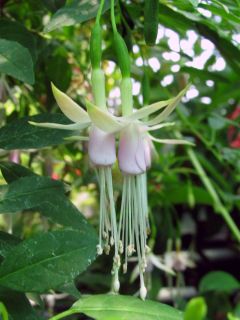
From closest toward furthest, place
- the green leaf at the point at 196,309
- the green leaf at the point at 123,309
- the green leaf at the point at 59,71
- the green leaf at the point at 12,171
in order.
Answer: the green leaf at the point at 196,309, the green leaf at the point at 123,309, the green leaf at the point at 12,171, the green leaf at the point at 59,71

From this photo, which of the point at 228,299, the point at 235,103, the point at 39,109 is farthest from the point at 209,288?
the point at 39,109

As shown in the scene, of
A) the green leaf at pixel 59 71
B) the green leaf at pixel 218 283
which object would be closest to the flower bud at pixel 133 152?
the green leaf at pixel 59 71

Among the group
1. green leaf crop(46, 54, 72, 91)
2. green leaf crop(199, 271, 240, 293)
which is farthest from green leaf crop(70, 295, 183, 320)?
green leaf crop(199, 271, 240, 293)

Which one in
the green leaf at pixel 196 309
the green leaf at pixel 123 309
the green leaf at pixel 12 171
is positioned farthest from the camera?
the green leaf at pixel 12 171

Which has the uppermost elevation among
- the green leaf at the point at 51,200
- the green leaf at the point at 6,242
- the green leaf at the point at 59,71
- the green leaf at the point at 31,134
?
the green leaf at the point at 59,71

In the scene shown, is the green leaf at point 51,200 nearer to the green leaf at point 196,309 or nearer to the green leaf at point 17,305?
the green leaf at point 17,305

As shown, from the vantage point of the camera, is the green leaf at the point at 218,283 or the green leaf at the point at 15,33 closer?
the green leaf at the point at 15,33

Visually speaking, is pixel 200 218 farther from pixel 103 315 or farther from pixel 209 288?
pixel 103 315
